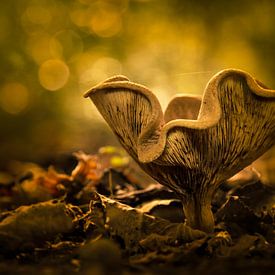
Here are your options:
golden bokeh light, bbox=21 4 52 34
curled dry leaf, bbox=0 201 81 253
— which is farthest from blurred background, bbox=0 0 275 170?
curled dry leaf, bbox=0 201 81 253

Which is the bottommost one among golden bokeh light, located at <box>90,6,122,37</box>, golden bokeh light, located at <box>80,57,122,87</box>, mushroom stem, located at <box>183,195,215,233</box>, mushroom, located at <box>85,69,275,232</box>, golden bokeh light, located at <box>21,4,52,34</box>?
mushroom stem, located at <box>183,195,215,233</box>

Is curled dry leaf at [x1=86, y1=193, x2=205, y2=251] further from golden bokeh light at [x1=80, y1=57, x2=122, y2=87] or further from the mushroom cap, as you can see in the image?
golden bokeh light at [x1=80, y1=57, x2=122, y2=87]

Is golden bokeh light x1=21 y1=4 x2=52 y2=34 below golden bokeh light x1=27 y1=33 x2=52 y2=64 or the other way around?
the other way around

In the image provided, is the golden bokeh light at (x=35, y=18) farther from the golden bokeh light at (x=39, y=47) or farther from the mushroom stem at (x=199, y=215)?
the mushroom stem at (x=199, y=215)

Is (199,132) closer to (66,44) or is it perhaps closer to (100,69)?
(100,69)

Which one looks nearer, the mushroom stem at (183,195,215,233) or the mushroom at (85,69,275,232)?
the mushroom at (85,69,275,232)

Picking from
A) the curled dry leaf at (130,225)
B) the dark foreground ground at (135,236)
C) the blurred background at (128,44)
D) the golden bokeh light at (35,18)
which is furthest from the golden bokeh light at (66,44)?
the curled dry leaf at (130,225)

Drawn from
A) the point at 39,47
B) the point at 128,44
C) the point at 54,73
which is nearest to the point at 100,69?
the point at 128,44

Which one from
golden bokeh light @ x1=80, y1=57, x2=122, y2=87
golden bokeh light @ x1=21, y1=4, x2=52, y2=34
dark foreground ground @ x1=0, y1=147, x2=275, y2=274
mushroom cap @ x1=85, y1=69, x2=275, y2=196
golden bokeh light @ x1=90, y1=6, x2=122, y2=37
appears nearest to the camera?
dark foreground ground @ x1=0, y1=147, x2=275, y2=274
